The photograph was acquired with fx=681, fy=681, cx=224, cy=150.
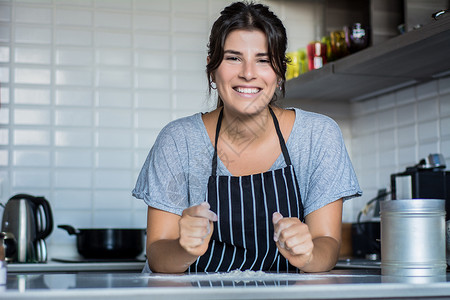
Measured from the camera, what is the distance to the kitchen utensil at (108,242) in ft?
9.20

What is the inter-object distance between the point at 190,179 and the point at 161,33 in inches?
67.1

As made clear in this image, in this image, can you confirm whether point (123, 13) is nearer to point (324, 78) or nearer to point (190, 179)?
point (324, 78)

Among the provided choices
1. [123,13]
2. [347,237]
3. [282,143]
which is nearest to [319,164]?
[282,143]

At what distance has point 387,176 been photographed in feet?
10.1

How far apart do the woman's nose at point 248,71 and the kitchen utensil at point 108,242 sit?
136cm

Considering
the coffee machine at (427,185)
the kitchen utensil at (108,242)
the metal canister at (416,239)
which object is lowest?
the kitchen utensil at (108,242)

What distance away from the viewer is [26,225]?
2.81 metres

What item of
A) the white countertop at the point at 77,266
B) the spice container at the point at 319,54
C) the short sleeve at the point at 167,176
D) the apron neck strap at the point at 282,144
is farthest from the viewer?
the spice container at the point at 319,54

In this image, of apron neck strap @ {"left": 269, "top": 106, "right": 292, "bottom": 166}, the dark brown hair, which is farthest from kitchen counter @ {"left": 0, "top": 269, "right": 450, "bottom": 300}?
the dark brown hair

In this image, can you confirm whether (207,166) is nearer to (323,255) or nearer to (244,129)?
(244,129)

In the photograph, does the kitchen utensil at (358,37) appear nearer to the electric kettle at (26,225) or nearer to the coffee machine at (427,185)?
the coffee machine at (427,185)

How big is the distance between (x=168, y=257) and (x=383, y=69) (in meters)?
1.45

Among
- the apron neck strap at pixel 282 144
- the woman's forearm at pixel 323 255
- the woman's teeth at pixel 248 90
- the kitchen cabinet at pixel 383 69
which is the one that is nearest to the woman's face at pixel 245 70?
the woman's teeth at pixel 248 90

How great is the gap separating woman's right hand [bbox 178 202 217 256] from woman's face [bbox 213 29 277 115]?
47 cm
